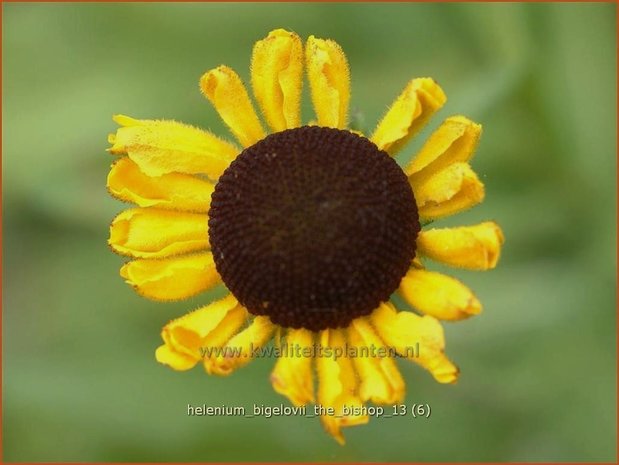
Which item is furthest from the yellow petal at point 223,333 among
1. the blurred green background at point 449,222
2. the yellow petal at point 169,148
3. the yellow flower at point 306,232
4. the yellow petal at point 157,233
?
the blurred green background at point 449,222

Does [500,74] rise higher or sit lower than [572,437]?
higher

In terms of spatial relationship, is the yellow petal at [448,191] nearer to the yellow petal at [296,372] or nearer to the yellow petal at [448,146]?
the yellow petal at [448,146]

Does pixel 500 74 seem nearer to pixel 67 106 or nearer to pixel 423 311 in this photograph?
pixel 423 311

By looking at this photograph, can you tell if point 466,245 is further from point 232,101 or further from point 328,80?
point 232,101

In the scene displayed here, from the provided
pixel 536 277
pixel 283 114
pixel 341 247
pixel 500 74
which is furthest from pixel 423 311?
pixel 536 277

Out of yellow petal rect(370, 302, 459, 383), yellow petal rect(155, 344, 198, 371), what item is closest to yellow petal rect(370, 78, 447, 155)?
yellow petal rect(370, 302, 459, 383)

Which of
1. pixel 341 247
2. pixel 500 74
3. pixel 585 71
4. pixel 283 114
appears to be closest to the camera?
pixel 341 247

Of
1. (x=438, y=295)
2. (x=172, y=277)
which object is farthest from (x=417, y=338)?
(x=172, y=277)
